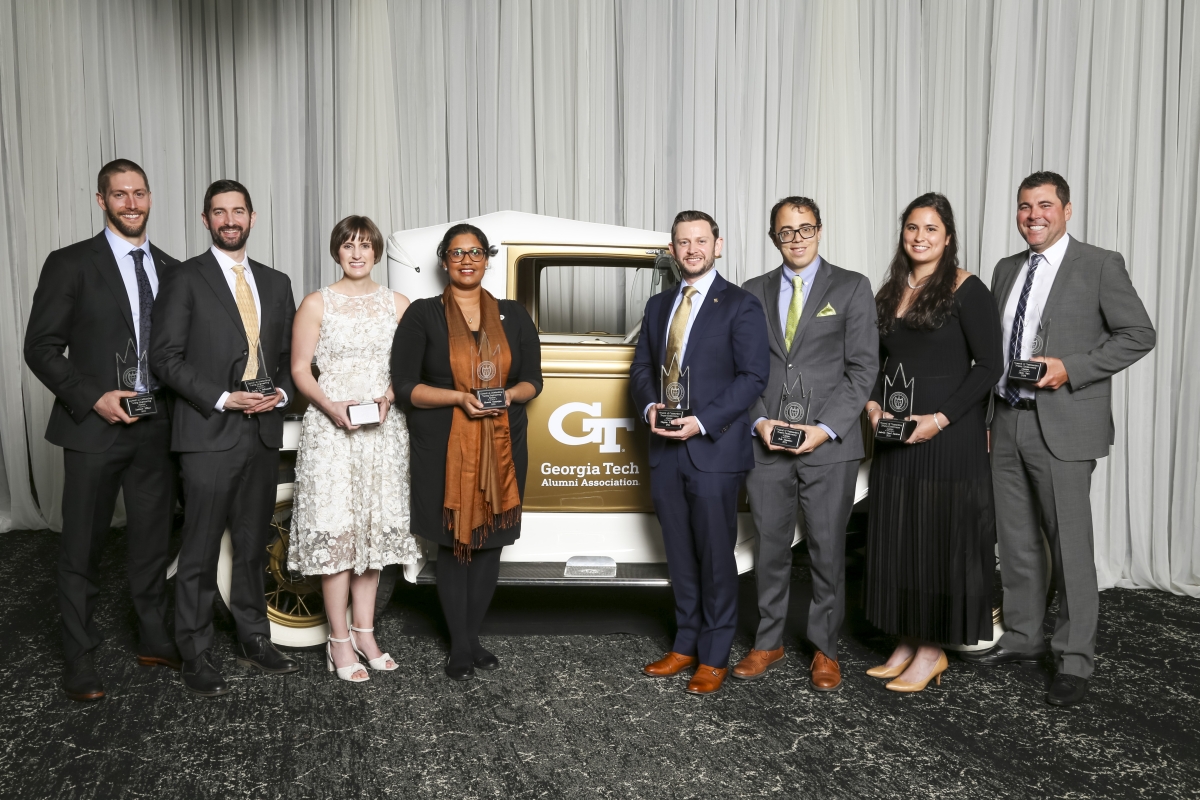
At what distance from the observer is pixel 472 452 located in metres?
3.10

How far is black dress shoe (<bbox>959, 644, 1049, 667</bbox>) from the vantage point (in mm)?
3434

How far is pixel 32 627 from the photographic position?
3844 mm

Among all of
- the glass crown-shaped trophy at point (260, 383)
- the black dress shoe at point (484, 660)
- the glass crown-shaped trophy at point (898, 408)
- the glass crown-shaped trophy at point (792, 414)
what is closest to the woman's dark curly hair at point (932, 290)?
the glass crown-shaped trophy at point (898, 408)

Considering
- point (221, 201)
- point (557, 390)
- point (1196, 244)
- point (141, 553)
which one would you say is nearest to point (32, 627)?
point (141, 553)

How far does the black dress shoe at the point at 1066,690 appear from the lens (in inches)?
120

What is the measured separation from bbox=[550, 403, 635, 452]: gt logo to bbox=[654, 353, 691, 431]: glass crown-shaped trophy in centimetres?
49

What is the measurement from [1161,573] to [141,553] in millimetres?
5109

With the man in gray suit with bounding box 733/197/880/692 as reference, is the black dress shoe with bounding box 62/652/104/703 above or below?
below

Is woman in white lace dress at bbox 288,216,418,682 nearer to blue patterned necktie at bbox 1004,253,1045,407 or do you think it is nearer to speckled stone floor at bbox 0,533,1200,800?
speckled stone floor at bbox 0,533,1200,800

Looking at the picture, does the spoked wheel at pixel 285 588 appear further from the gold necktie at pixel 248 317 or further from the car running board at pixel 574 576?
the gold necktie at pixel 248 317

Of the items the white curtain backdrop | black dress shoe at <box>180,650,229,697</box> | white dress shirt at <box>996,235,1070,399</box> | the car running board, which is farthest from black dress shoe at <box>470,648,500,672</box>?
the white curtain backdrop

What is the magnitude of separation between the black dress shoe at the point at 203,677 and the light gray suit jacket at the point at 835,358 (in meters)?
2.30

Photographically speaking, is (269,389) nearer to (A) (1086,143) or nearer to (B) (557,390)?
(B) (557,390)

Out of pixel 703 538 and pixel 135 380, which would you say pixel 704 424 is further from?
pixel 135 380
